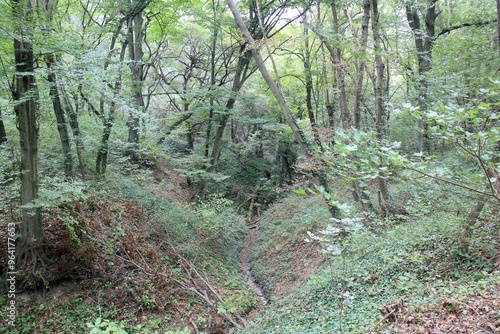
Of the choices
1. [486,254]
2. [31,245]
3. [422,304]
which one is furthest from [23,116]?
[486,254]

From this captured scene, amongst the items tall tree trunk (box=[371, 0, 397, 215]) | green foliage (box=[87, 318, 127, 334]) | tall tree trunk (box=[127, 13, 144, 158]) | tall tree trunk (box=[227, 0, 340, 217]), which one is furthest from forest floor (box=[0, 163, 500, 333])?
tall tree trunk (box=[127, 13, 144, 158])

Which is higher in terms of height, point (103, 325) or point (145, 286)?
point (103, 325)

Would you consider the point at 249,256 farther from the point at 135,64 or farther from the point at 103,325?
the point at 135,64

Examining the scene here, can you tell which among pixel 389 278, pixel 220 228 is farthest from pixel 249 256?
pixel 389 278

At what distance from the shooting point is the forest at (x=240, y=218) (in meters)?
3.13

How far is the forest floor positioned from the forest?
33mm

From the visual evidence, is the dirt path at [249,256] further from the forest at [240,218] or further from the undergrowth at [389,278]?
the undergrowth at [389,278]

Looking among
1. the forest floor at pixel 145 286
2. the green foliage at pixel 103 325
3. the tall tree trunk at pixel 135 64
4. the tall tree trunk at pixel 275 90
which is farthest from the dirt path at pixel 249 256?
the tall tree trunk at pixel 135 64

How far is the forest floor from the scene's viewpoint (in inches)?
149

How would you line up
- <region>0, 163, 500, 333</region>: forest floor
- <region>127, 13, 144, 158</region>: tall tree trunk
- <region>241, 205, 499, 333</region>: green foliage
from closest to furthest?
1. <region>0, 163, 500, 333</region>: forest floor
2. <region>241, 205, 499, 333</region>: green foliage
3. <region>127, 13, 144, 158</region>: tall tree trunk

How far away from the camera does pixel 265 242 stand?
1179 centimetres

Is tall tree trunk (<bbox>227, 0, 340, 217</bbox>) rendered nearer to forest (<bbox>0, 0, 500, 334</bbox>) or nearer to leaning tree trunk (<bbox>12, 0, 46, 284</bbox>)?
forest (<bbox>0, 0, 500, 334</bbox>)

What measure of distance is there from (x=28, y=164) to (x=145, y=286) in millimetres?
3572

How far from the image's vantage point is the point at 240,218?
1349 centimetres
